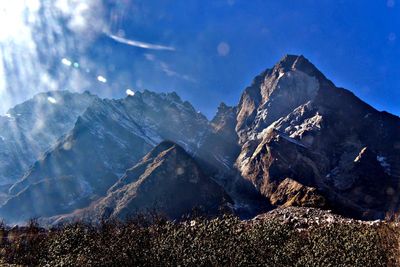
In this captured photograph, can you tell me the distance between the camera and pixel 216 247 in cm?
7862

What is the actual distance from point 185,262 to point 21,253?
1554 inches

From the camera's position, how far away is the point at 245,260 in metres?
72.3

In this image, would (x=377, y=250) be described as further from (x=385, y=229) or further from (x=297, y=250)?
(x=297, y=250)

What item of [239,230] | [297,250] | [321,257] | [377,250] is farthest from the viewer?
[239,230]

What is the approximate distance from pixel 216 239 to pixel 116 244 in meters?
18.8

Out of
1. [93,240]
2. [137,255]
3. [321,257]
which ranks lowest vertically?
[321,257]

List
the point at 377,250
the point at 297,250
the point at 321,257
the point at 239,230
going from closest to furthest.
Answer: the point at 321,257, the point at 377,250, the point at 297,250, the point at 239,230

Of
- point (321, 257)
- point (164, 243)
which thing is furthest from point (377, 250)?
point (164, 243)

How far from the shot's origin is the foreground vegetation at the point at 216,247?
7220 centimetres

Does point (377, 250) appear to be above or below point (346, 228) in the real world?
below

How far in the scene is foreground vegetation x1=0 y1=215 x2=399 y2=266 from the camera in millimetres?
72200

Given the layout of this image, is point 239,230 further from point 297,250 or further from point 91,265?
point 91,265

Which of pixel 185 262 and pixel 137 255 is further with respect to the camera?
pixel 137 255

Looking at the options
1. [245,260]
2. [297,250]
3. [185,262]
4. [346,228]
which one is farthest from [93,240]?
[346,228]
